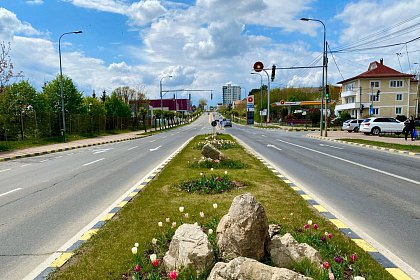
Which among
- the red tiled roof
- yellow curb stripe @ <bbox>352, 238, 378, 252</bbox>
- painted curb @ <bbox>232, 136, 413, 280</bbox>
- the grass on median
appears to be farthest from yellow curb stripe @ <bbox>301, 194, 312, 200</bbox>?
the red tiled roof

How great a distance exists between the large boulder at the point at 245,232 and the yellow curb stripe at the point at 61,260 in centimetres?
209

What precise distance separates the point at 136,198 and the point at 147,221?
1910 mm

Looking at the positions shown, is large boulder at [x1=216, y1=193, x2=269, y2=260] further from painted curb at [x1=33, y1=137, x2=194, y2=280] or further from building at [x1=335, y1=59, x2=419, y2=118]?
building at [x1=335, y1=59, x2=419, y2=118]


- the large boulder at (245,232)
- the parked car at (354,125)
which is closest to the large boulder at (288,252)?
the large boulder at (245,232)

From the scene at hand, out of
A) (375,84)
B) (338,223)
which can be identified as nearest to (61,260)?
(338,223)

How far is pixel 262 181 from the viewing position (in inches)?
359

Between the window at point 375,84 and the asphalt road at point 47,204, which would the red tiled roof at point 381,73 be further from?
the asphalt road at point 47,204

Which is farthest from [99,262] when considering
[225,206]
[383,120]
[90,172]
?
[383,120]

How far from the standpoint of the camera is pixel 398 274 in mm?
3848

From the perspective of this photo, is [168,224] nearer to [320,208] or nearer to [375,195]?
[320,208]

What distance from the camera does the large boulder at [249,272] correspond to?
2.91 m

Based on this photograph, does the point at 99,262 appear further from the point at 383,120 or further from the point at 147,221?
the point at 383,120

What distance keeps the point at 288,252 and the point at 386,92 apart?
6879 centimetres

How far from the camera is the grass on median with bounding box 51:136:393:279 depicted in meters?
3.91
